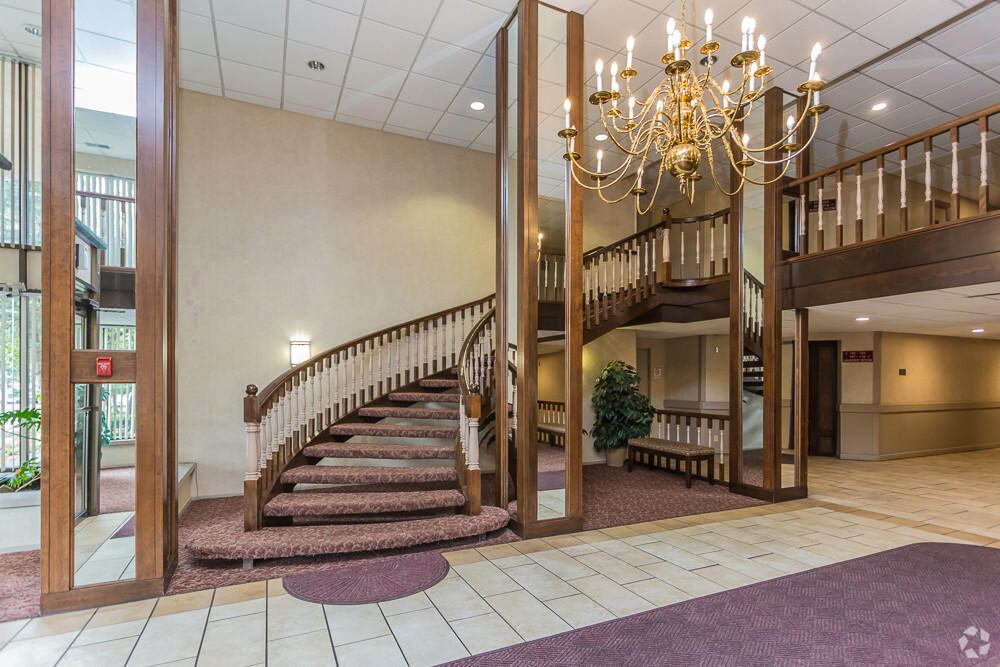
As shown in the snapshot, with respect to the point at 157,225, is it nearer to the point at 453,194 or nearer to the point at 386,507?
the point at 386,507

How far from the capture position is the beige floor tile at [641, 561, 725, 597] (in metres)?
3.32

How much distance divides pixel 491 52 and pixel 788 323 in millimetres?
5320

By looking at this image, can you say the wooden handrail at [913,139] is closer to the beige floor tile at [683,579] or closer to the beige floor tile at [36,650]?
the beige floor tile at [683,579]

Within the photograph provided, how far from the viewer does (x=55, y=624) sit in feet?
9.53

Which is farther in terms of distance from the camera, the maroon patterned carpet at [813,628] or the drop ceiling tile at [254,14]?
the drop ceiling tile at [254,14]

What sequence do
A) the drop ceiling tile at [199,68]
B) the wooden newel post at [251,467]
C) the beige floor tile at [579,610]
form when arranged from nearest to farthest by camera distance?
the beige floor tile at [579,610] → the wooden newel post at [251,467] → the drop ceiling tile at [199,68]

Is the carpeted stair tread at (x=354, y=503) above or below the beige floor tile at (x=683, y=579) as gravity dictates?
above

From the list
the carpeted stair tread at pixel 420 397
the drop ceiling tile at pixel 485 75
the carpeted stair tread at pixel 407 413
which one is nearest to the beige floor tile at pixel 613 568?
the carpeted stair tread at pixel 407 413

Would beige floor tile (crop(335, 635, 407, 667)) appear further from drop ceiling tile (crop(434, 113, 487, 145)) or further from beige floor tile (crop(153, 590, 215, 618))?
drop ceiling tile (crop(434, 113, 487, 145))

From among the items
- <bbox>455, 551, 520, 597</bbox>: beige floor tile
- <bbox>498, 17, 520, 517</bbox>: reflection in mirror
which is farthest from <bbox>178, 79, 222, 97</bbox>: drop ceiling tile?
<bbox>455, 551, 520, 597</bbox>: beige floor tile

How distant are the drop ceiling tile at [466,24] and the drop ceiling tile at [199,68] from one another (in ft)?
7.67

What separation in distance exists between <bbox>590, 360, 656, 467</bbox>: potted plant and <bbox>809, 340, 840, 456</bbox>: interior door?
12.5ft

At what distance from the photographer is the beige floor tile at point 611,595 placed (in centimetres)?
306

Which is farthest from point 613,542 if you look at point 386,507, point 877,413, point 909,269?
point 877,413
